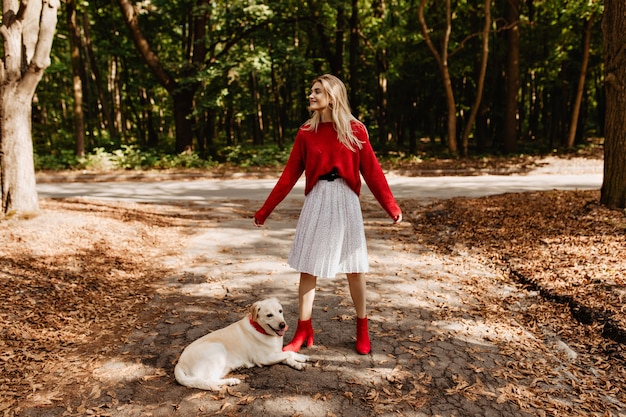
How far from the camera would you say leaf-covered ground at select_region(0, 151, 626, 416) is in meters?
3.26

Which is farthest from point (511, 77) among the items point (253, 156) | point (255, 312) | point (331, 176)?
point (255, 312)

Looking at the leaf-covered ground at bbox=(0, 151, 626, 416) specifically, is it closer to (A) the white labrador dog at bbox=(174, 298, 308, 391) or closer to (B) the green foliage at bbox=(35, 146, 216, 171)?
(A) the white labrador dog at bbox=(174, 298, 308, 391)

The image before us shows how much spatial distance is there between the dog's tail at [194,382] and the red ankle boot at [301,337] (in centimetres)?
71

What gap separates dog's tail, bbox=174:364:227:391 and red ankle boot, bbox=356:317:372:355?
1221 millimetres

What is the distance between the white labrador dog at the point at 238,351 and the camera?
3361 mm

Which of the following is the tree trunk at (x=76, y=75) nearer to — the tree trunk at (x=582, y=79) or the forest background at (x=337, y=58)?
the forest background at (x=337, y=58)

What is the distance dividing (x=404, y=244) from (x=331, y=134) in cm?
428

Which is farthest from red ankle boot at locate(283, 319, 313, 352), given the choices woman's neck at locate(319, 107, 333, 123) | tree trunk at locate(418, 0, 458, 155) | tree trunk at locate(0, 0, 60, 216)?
tree trunk at locate(418, 0, 458, 155)

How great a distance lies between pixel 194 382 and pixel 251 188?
33.1 ft

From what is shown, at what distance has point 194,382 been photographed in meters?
3.32

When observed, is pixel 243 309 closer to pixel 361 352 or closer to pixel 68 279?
pixel 361 352

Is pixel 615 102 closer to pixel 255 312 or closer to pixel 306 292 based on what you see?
pixel 306 292

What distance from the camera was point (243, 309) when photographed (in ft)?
16.2

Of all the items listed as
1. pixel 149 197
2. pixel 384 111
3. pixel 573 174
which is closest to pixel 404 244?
pixel 149 197
